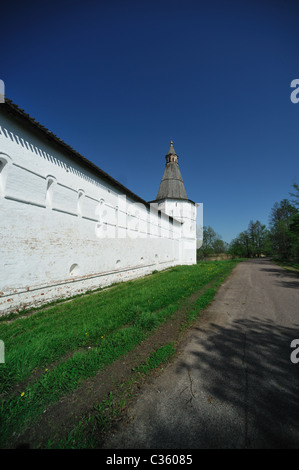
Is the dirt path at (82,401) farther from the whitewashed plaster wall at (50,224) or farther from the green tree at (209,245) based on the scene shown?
the green tree at (209,245)

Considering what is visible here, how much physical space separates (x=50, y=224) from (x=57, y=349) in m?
5.61

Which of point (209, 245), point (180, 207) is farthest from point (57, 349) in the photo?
point (209, 245)

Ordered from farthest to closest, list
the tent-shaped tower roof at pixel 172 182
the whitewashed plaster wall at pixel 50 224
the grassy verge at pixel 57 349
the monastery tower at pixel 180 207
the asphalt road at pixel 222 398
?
1. the tent-shaped tower roof at pixel 172 182
2. the monastery tower at pixel 180 207
3. the whitewashed plaster wall at pixel 50 224
4. the grassy verge at pixel 57 349
5. the asphalt road at pixel 222 398

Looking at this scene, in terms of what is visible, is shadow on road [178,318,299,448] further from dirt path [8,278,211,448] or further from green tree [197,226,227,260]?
green tree [197,226,227,260]

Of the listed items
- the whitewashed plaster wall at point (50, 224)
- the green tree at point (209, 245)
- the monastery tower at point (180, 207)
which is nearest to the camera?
the whitewashed plaster wall at point (50, 224)

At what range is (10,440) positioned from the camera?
5.93 ft

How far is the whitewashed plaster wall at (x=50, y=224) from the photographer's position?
616 cm

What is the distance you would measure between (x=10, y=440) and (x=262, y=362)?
3620 mm

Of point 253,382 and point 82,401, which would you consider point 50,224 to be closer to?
point 82,401

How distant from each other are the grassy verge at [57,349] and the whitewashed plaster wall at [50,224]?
1.45 m

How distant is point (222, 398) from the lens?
88.6 inches

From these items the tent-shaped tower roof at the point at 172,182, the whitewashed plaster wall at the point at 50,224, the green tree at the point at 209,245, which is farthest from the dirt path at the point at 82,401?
the green tree at the point at 209,245

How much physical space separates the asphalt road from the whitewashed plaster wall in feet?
20.2
